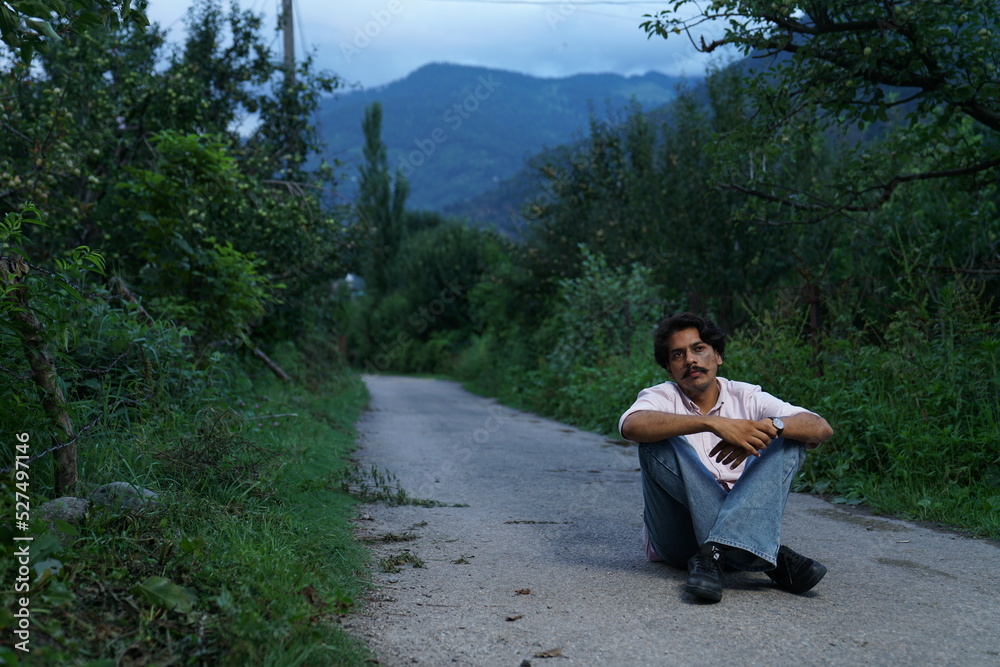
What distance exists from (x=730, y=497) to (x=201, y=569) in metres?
2.40

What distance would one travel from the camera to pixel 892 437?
6.56 metres

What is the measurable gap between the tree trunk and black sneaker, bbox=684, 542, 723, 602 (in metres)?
3.18

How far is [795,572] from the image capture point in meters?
3.75

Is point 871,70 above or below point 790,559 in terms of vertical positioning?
above

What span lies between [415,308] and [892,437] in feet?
127

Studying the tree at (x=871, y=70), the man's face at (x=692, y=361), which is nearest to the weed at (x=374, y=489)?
the man's face at (x=692, y=361)

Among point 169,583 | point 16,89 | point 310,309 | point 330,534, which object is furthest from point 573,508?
point 310,309

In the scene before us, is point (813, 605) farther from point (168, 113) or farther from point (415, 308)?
point (415, 308)

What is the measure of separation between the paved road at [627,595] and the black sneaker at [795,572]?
63 mm

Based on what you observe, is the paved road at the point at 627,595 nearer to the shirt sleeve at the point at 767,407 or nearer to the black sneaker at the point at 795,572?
the black sneaker at the point at 795,572

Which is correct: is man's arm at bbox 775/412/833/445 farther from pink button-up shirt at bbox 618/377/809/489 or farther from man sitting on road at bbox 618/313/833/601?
pink button-up shirt at bbox 618/377/809/489

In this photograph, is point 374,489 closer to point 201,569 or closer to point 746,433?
point 201,569

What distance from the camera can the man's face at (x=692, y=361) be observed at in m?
4.12

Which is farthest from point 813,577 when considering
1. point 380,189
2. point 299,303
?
point 380,189
